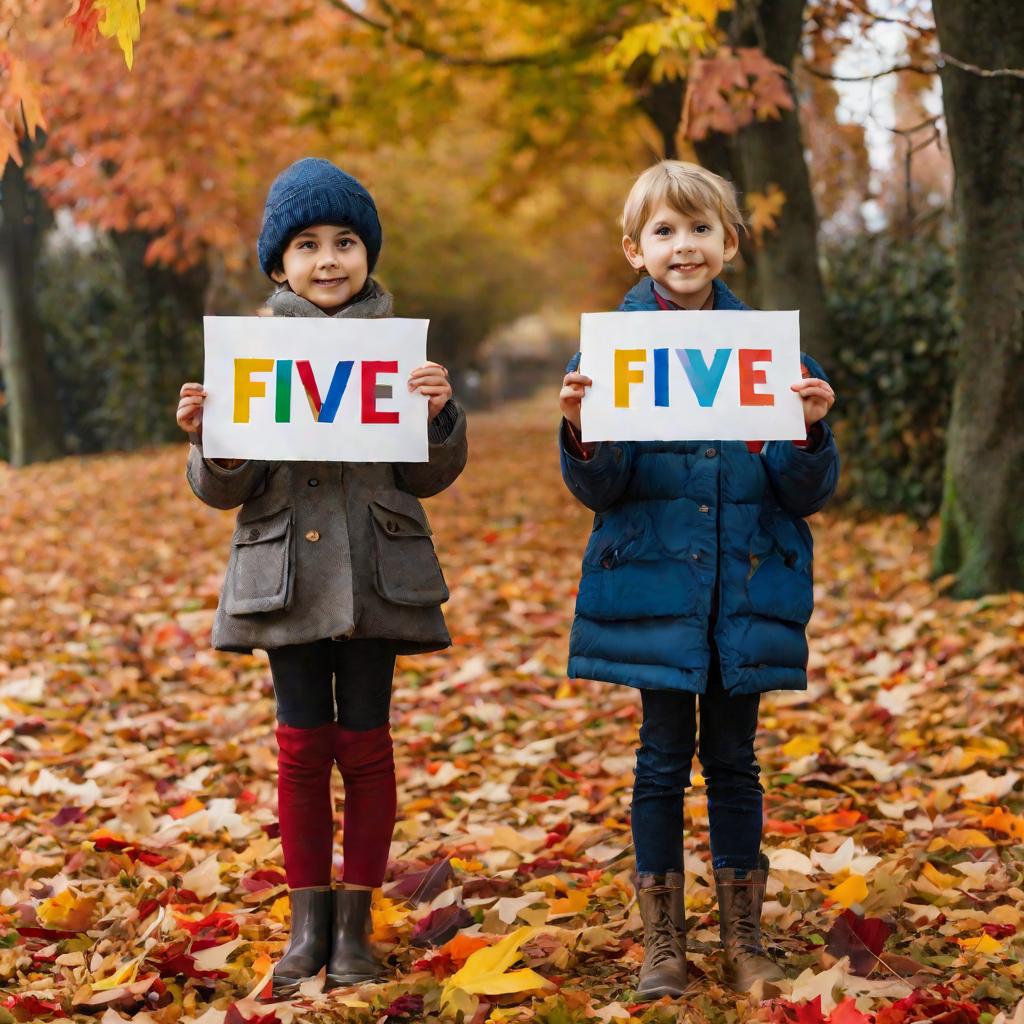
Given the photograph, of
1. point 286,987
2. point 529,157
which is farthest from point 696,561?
point 529,157

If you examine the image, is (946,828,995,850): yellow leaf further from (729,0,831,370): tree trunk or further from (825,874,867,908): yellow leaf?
(729,0,831,370): tree trunk

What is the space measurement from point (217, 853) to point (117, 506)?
7722 mm

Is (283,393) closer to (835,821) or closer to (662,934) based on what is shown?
(662,934)

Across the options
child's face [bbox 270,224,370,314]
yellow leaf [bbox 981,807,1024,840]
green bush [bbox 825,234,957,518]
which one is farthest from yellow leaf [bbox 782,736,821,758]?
green bush [bbox 825,234,957,518]

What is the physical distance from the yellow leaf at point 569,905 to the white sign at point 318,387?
4.09 ft

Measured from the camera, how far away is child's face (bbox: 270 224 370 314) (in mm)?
3127

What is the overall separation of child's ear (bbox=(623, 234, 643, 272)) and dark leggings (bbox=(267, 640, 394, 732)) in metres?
1.07

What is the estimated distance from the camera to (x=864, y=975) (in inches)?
119

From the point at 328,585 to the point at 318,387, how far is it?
1.52ft

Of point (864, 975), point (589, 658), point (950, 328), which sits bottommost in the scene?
point (864, 975)

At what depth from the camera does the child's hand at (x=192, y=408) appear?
304cm

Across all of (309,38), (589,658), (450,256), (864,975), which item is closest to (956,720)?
(864,975)

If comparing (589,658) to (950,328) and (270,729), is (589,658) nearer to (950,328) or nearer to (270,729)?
(270,729)

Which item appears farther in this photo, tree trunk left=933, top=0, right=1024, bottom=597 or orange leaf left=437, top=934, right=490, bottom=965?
tree trunk left=933, top=0, right=1024, bottom=597
